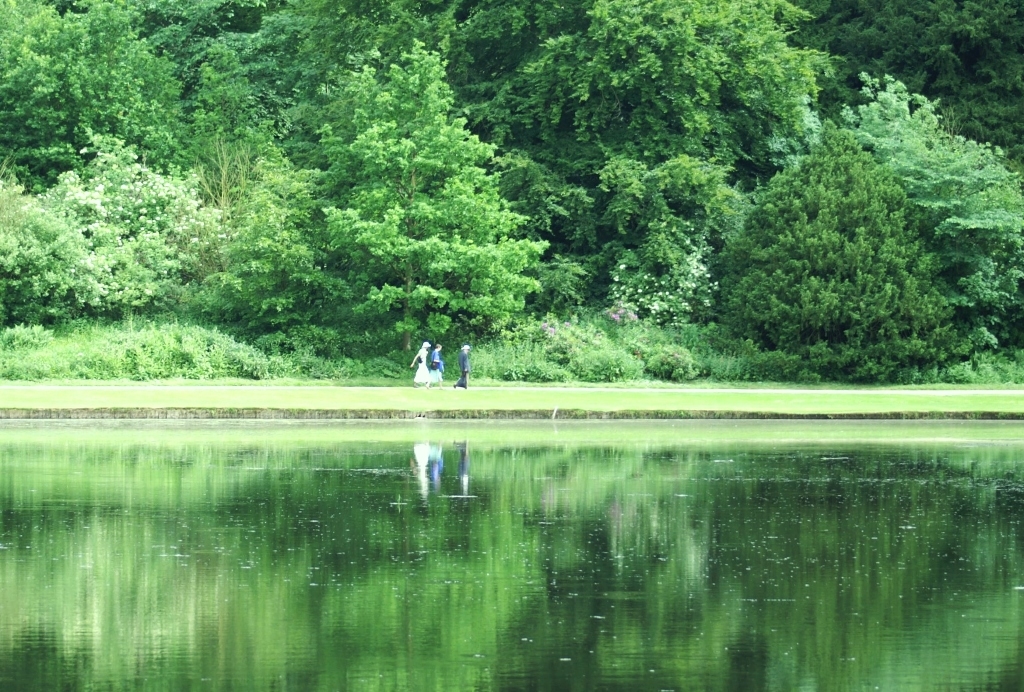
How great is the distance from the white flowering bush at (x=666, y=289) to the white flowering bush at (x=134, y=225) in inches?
439

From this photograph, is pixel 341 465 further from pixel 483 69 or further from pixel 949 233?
pixel 483 69

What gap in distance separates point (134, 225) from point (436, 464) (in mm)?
24938

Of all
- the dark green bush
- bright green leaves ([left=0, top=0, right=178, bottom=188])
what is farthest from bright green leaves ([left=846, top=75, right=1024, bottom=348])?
bright green leaves ([left=0, top=0, right=178, bottom=188])

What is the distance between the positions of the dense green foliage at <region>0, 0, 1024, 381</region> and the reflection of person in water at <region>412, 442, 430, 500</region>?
48.0ft

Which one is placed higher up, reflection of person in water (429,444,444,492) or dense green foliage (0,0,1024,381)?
dense green foliage (0,0,1024,381)

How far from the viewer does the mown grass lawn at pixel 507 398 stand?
31.6 meters

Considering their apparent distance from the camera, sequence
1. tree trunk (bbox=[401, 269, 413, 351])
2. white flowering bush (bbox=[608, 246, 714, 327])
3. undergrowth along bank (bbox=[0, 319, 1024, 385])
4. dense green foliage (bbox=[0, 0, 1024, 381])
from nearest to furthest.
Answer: undergrowth along bank (bbox=[0, 319, 1024, 385]) < dense green foliage (bbox=[0, 0, 1024, 381]) < tree trunk (bbox=[401, 269, 413, 351]) < white flowering bush (bbox=[608, 246, 714, 327])

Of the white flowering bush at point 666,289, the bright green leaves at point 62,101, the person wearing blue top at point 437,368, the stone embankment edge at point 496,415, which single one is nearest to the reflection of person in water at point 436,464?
the stone embankment edge at point 496,415

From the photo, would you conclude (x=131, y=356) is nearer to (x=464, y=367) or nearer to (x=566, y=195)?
(x=464, y=367)

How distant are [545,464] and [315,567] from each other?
347 inches

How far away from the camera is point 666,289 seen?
44375mm

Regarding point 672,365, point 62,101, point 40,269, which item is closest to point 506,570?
point 672,365

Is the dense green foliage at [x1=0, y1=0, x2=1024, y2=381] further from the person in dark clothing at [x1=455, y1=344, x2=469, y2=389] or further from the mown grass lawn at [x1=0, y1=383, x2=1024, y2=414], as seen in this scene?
the mown grass lawn at [x1=0, y1=383, x2=1024, y2=414]

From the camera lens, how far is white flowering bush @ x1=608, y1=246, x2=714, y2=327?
144ft
